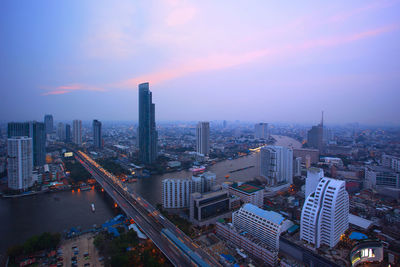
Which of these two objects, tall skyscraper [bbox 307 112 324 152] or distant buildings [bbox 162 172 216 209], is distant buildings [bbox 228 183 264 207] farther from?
tall skyscraper [bbox 307 112 324 152]

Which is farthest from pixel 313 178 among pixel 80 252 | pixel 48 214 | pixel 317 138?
pixel 317 138

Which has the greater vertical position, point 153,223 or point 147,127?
point 147,127

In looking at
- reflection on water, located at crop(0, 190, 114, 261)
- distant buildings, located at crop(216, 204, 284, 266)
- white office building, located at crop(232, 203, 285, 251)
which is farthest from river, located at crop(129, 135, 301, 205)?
white office building, located at crop(232, 203, 285, 251)

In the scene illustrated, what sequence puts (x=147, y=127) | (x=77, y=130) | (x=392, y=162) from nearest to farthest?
1. (x=392, y=162)
2. (x=147, y=127)
3. (x=77, y=130)

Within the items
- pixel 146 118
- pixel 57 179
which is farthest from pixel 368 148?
pixel 57 179

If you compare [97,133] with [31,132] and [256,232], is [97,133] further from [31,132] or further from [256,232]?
[256,232]

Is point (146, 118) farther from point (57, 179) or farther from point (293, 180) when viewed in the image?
point (293, 180)
